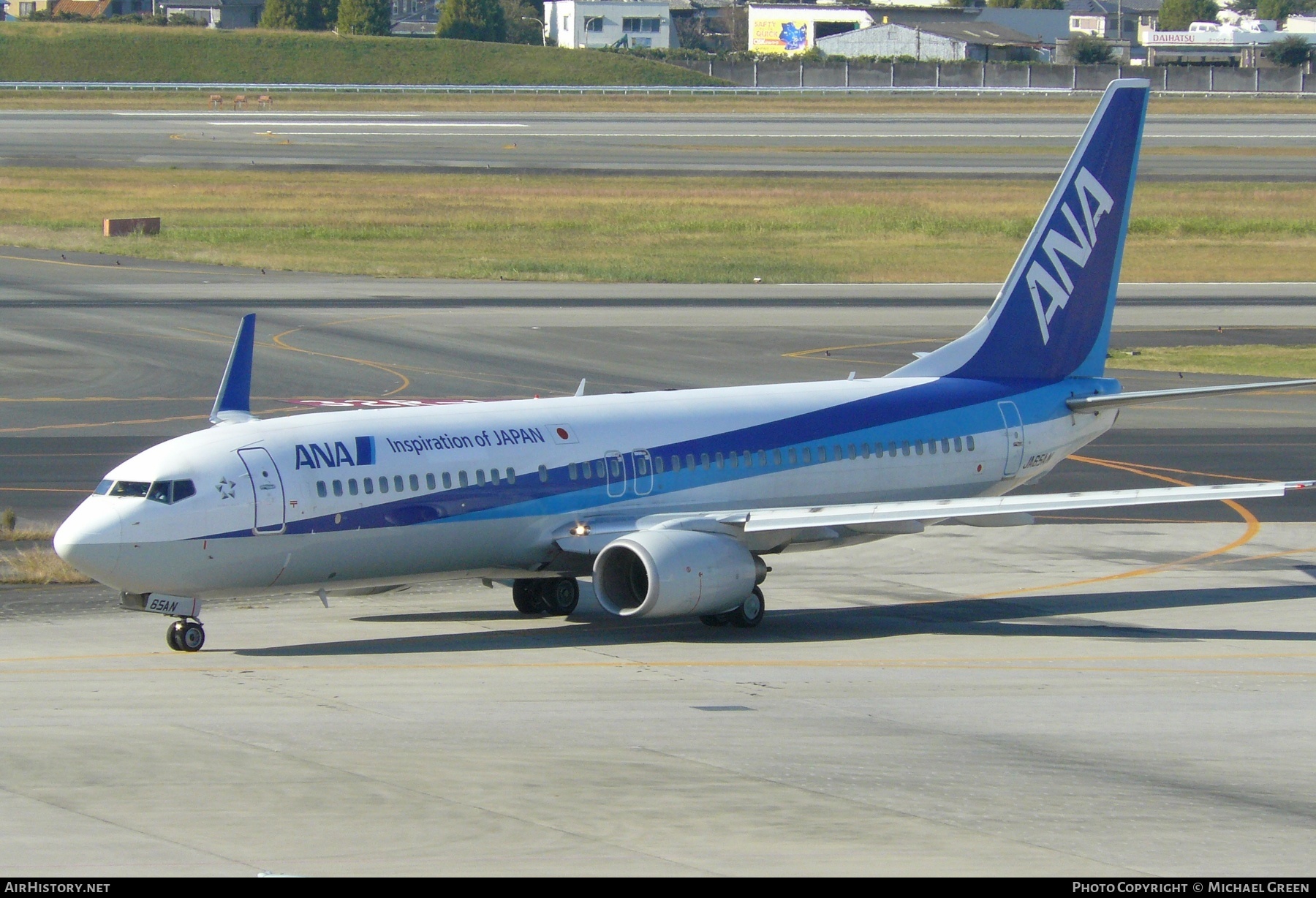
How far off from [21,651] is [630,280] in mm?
59870

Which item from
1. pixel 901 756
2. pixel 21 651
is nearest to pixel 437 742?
pixel 901 756

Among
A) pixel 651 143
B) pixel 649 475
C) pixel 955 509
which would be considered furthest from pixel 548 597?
pixel 651 143

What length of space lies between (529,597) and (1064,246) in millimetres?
14221

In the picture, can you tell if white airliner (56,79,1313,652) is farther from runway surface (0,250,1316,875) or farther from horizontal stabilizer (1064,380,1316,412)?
runway surface (0,250,1316,875)

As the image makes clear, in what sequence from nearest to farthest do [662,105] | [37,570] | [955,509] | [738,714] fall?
[738,714]
[955,509]
[37,570]
[662,105]

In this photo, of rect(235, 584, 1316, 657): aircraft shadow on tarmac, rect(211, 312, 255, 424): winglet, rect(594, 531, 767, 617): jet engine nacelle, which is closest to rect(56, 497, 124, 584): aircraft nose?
rect(235, 584, 1316, 657): aircraft shadow on tarmac

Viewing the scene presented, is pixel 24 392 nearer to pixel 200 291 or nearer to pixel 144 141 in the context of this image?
pixel 200 291

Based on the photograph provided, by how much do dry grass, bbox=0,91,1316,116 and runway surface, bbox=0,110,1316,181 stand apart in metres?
6.31

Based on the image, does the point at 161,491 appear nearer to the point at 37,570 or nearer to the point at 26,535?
the point at 37,570

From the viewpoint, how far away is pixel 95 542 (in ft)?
86.2

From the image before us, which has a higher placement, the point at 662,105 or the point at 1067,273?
the point at 662,105

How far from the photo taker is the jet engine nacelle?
28734 mm

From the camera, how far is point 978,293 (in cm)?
8106
